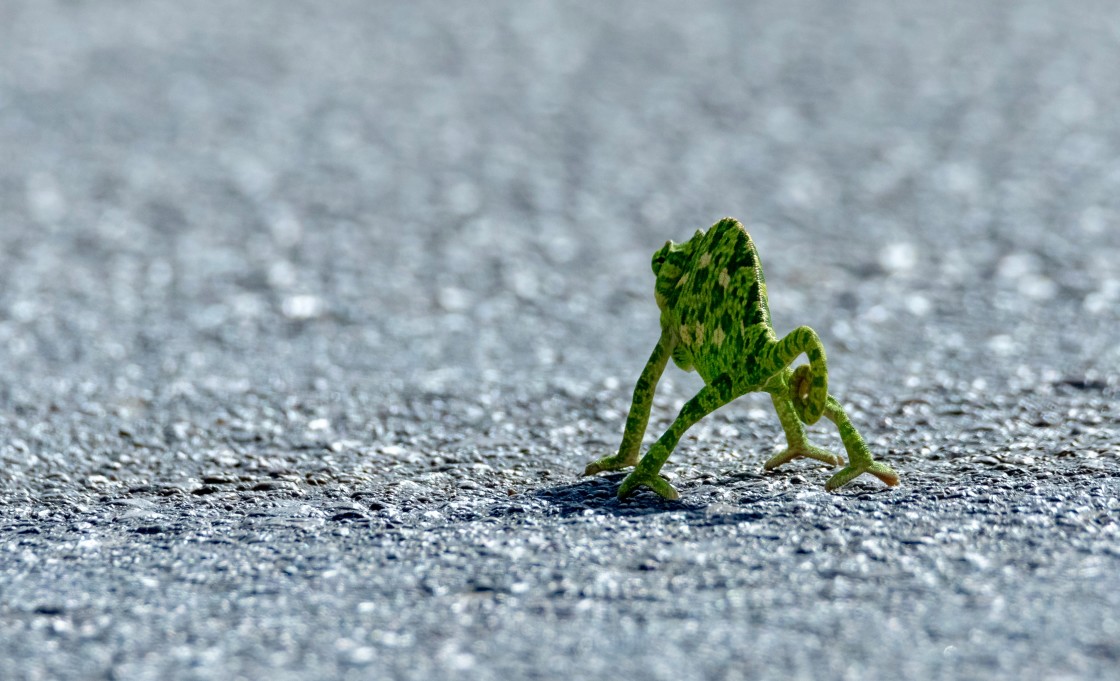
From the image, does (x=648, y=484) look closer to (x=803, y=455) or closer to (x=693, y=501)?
(x=693, y=501)

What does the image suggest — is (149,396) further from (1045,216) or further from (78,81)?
(78,81)

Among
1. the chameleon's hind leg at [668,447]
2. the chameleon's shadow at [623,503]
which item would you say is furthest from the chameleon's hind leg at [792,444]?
the chameleon's hind leg at [668,447]

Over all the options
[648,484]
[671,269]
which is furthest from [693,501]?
[671,269]

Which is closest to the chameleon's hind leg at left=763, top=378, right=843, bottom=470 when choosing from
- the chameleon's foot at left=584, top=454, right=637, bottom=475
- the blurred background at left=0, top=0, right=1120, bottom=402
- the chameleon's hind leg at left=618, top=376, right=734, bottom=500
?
the chameleon's hind leg at left=618, top=376, right=734, bottom=500

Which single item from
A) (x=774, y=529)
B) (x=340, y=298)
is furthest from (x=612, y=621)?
(x=340, y=298)

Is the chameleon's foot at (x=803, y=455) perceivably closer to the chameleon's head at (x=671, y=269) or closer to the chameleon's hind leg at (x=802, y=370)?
the chameleon's hind leg at (x=802, y=370)

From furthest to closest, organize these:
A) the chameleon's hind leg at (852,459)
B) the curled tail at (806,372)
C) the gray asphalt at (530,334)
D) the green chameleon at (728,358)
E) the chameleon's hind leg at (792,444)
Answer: the chameleon's hind leg at (792,444)
the chameleon's hind leg at (852,459)
the green chameleon at (728,358)
the curled tail at (806,372)
the gray asphalt at (530,334)
